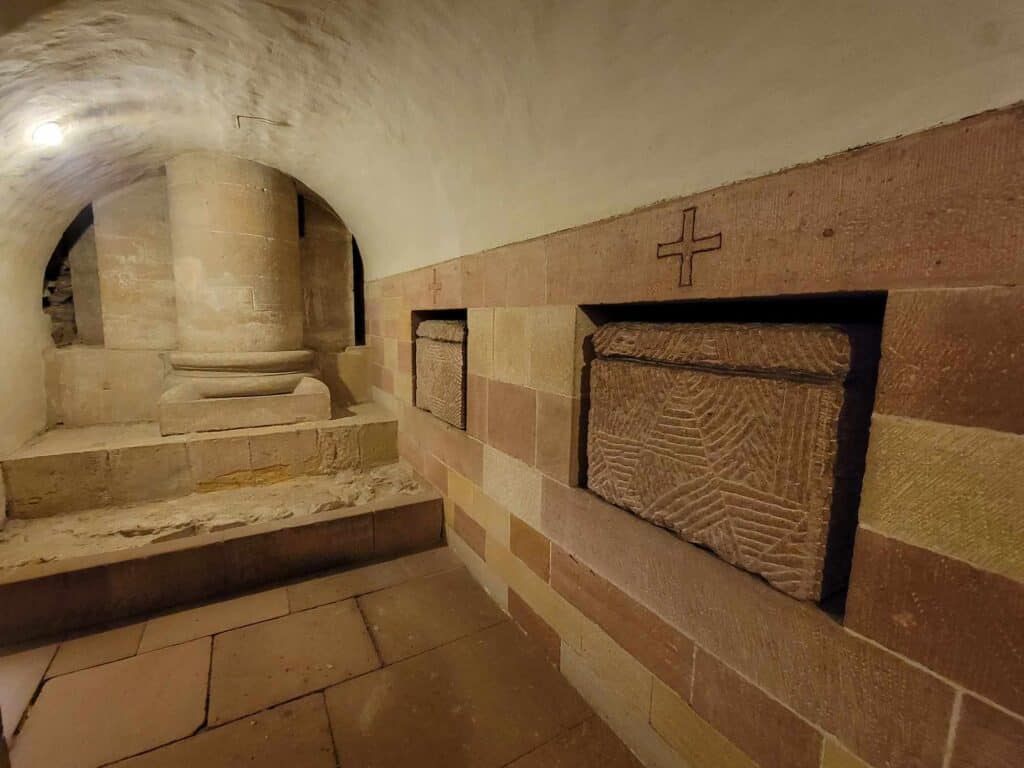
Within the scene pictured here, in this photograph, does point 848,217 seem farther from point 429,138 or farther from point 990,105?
point 429,138

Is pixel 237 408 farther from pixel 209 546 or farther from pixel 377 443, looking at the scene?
pixel 209 546

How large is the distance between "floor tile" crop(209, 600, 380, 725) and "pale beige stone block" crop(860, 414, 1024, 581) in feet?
7.14

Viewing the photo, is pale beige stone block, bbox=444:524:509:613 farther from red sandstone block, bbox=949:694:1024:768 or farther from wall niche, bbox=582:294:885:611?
red sandstone block, bbox=949:694:1024:768

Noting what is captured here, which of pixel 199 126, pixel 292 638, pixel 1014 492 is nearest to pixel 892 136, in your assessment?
pixel 1014 492

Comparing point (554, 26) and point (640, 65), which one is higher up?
point (554, 26)

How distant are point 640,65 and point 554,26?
371 millimetres

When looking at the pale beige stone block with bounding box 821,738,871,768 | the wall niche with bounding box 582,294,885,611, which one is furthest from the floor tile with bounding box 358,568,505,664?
the pale beige stone block with bounding box 821,738,871,768

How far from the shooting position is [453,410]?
2.98 m

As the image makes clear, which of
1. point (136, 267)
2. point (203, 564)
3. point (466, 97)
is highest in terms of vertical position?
point (466, 97)

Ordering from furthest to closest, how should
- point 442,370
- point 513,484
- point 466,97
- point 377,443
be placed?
point 377,443
point 442,370
point 513,484
point 466,97

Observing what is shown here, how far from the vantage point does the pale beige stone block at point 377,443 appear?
3990mm

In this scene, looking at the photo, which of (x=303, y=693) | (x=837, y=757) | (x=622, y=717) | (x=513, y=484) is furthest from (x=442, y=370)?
(x=837, y=757)

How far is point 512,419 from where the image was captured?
235cm

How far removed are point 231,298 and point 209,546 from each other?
2.22 metres
